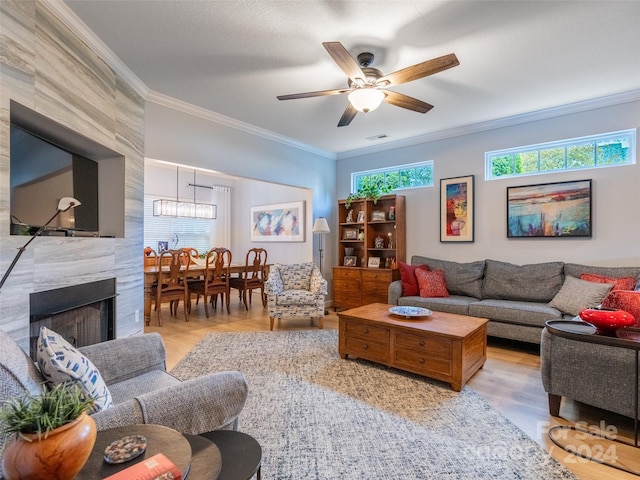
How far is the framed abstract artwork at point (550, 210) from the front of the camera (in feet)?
12.4

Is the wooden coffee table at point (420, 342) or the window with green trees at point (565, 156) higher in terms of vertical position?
the window with green trees at point (565, 156)

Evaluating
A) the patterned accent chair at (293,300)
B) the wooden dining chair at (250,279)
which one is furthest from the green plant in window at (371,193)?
the wooden dining chair at (250,279)

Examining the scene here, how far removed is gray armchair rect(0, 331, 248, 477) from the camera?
1136mm

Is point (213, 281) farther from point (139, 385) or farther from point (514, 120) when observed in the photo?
point (514, 120)

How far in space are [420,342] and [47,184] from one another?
310 centimetres

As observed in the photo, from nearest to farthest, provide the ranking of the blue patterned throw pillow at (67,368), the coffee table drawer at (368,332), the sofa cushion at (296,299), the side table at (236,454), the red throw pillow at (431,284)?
the side table at (236,454) → the blue patterned throw pillow at (67,368) → the coffee table drawer at (368,332) → the red throw pillow at (431,284) → the sofa cushion at (296,299)

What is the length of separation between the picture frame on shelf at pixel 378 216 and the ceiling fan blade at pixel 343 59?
2.85 metres

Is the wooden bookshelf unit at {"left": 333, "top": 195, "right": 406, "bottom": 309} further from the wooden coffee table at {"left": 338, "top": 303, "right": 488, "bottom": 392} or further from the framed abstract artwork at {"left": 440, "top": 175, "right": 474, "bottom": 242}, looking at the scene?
the wooden coffee table at {"left": 338, "top": 303, "right": 488, "bottom": 392}

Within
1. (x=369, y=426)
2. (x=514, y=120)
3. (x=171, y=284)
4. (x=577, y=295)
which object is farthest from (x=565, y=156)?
(x=171, y=284)

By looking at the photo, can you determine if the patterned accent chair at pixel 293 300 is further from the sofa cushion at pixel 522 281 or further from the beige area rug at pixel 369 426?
the sofa cushion at pixel 522 281

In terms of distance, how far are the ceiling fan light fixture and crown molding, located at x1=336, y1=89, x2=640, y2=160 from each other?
2.52m

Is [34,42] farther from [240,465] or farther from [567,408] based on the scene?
[567,408]

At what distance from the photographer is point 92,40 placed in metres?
2.52

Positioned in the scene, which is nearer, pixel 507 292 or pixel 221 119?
pixel 507 292
